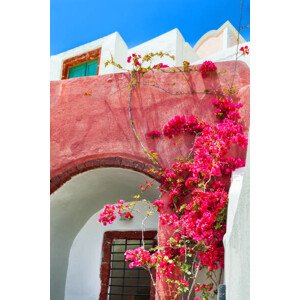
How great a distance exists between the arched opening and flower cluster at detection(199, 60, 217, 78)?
1655 mm

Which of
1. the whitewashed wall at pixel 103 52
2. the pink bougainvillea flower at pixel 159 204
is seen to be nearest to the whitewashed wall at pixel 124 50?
the whitewashed wall at pixel 103 52

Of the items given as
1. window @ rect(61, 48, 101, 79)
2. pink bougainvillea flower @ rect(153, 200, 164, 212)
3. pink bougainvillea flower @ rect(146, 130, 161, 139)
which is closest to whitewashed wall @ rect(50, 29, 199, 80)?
window @ rect(61, 48, 101, 79)

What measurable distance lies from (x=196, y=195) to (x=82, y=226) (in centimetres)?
300

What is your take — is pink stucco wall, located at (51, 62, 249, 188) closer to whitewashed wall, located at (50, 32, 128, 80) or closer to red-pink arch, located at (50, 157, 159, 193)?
red-pink arch, located at (50, 157, 159, 193)

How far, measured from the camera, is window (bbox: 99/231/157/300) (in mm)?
7434

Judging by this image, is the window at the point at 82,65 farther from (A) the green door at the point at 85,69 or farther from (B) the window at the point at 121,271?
(B) the window at the point at 121,271

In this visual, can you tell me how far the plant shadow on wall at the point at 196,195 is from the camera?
16.2 feet
